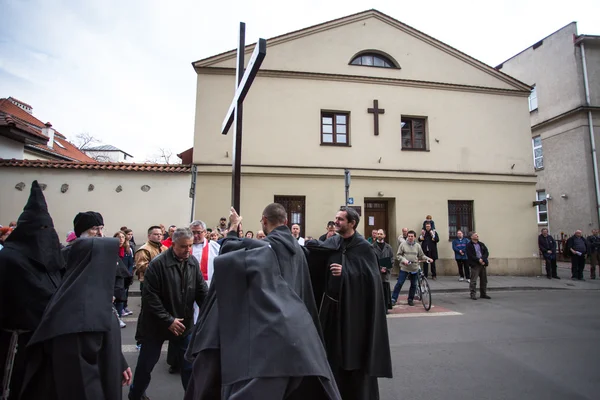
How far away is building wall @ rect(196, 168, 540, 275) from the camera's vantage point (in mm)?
13383

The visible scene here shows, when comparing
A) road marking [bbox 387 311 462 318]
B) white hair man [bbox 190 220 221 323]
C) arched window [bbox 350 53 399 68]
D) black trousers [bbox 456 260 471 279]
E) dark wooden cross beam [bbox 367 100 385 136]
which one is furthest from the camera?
arched window [bbox 350 53 399 68]

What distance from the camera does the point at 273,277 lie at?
2.00 metres

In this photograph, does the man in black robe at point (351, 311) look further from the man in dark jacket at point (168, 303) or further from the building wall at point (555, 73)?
the building wall at point (555, 73)

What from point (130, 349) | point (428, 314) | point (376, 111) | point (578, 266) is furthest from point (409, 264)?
point (578, 266)

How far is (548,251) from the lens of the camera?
44.9 ft

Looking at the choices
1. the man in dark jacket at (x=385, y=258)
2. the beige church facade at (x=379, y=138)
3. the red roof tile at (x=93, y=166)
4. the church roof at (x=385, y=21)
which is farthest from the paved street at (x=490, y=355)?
the church roof at (x=385, y=21)

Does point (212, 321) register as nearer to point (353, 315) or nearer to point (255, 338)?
point (255, 338)

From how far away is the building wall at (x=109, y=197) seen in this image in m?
12.0

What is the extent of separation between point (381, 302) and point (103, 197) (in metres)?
11.8

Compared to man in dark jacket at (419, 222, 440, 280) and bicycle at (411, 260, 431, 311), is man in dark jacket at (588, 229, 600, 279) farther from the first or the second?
bicycle at (411, 260, 431, 311)

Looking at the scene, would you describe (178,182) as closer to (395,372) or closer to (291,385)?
(395,372)

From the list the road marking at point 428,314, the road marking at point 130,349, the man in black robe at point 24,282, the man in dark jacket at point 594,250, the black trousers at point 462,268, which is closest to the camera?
the man in black robe at point 24,282

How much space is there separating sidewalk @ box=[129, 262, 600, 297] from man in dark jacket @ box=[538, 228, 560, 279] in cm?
35

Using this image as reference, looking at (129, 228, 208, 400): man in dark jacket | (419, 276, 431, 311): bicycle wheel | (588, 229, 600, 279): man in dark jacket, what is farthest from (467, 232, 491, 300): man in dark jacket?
(129, 228, 208, 400): man in dark jacket
